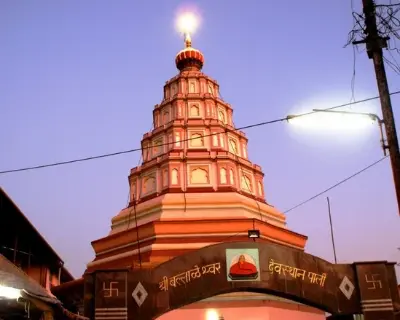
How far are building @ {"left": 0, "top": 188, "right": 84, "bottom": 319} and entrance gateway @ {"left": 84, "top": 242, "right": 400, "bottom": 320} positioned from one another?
1.25 m

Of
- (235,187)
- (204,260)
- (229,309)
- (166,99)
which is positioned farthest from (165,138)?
(204,260)

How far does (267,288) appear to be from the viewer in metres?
11.0

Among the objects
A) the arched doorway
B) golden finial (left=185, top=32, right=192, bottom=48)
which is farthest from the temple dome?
the arched doorway

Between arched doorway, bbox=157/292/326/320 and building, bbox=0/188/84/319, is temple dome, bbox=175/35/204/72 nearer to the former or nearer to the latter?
building, bbox=0/188/84/319

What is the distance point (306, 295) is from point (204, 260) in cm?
249

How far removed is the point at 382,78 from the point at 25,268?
14.8 m

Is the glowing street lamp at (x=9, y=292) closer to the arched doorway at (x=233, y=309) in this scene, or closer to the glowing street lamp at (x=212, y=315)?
the arched doorway at (x=233, y=309)

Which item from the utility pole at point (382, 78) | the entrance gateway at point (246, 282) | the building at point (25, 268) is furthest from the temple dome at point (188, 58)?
the utility pole at point (382, 78)

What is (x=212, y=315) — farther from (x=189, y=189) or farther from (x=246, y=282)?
(x=246, y=282)

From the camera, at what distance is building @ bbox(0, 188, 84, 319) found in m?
9.01

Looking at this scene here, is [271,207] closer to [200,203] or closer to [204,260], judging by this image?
[200,203]

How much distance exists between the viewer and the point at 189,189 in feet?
92.2

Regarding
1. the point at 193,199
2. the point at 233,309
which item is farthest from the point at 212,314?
the point at 193,199

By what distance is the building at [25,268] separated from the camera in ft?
29.6
